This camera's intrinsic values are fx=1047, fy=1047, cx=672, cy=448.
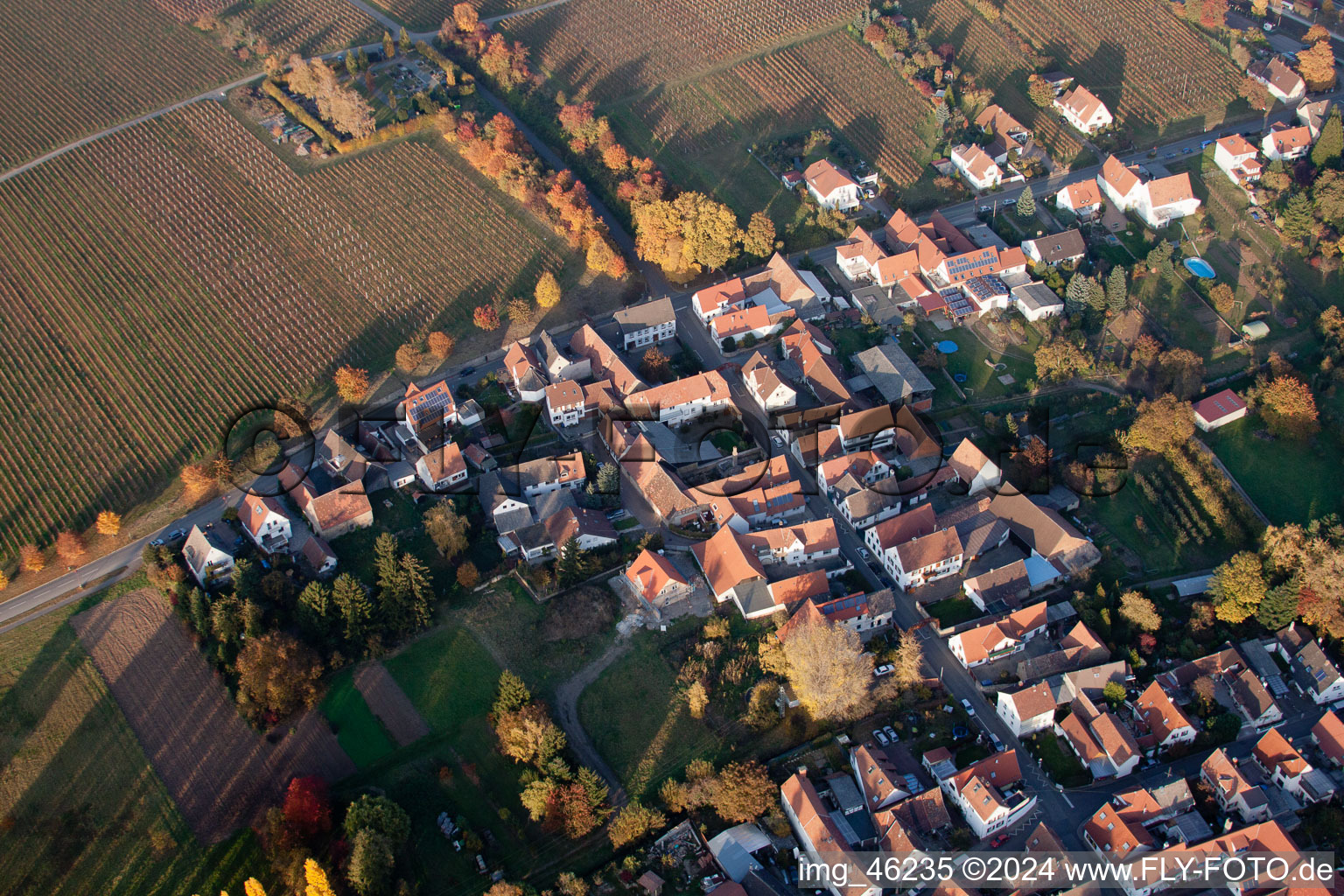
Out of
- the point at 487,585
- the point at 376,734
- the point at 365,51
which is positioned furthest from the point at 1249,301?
the point at 365,51

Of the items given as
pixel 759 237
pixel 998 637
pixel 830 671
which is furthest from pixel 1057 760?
pixel 759 237

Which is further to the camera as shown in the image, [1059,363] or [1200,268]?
[1200,268]

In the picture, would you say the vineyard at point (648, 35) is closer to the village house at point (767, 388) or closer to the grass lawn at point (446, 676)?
the village house at point (767, 388)

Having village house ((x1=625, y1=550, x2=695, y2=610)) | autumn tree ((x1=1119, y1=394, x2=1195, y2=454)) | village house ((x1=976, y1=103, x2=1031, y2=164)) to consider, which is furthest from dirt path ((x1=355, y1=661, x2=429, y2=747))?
village house ((x1=976, y1=103, x2=1031, y2=164))

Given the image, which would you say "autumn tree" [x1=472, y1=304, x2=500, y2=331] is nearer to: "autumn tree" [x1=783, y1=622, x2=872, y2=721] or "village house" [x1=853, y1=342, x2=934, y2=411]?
"village house" [x1=853, y1=342, x2=934, y2=411]

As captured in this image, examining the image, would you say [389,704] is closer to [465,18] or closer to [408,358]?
[408,358]

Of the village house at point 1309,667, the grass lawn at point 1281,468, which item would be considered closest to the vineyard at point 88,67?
the grass lawn at point 1281,468
